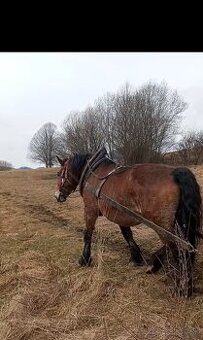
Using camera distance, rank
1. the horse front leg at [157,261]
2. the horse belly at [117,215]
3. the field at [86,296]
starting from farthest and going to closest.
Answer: the horse belly at [117,215] → the horse front leg at [157,261] → the field at [86,296]

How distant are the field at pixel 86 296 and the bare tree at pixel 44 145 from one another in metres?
60.3

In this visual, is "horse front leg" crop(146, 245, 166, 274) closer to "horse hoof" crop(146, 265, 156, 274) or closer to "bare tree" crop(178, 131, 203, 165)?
"horse hoof" crop(146, 265, 156, 274)

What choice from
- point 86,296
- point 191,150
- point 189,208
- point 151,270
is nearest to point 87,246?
point 151,270

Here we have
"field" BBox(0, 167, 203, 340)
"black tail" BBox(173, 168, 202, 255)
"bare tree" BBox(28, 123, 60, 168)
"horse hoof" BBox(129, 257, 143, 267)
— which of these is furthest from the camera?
"bare tree" BBox(28, 123, 60, 168)

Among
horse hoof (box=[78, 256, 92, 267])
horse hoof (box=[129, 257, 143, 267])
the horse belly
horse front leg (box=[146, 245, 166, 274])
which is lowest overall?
horse hoof (box=[129, 257, 143, 267])

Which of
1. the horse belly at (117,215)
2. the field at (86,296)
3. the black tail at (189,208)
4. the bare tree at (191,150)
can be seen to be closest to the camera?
the field at (86,296)

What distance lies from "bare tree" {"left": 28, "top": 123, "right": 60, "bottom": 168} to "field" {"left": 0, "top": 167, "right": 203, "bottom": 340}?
60.3m

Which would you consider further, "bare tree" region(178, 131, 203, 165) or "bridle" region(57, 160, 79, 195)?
"bare tree" region(178, 131, 203, 165)

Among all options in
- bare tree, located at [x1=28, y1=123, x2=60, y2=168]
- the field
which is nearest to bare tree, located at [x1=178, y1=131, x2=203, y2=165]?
the field

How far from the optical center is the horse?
472 cm

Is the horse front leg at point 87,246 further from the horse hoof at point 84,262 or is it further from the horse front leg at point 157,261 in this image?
the horse front leg at point 157,261

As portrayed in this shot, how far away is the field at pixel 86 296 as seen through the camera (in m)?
3.68

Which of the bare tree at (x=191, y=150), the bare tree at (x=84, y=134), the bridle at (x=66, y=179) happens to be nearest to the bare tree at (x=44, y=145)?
the bare tree at (x=84, y=134)
